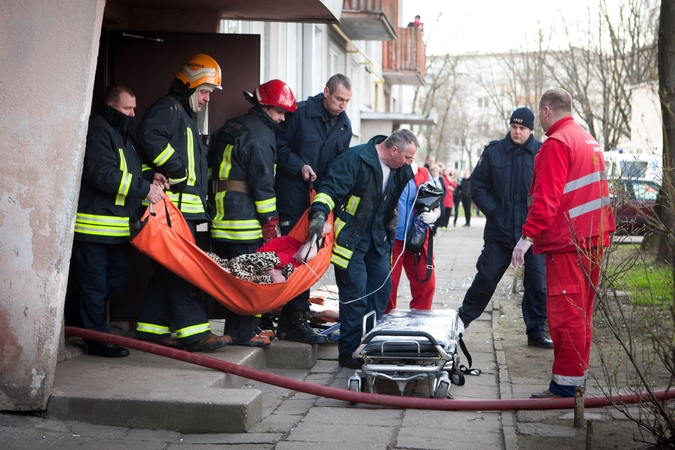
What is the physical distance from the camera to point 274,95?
6637 millimetres

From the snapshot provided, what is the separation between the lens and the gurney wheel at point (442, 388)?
544cm

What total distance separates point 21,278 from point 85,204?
1012 millimetres

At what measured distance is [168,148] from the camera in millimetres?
5953

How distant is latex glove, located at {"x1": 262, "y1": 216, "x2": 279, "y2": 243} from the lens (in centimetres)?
A: 657

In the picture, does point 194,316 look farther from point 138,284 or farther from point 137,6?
point 137,6

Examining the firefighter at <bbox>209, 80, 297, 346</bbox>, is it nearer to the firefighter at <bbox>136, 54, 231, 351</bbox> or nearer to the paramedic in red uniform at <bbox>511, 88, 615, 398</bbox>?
the firefighter at <bbox>136, 54, 231, 351</bbox>

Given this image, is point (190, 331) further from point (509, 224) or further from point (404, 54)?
point (404, 54)

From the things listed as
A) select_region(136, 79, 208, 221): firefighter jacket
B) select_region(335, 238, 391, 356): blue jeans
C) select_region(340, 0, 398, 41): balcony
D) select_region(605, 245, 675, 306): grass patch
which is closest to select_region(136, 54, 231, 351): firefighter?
select_region(136, 79, 208, 221): firefighter jacket

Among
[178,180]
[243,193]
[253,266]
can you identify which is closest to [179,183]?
[178,180]

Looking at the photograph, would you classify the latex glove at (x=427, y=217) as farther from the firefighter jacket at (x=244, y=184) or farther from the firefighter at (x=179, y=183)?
the firefighter at (x=179, y=183)

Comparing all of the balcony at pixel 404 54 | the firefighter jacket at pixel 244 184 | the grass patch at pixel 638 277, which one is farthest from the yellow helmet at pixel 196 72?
the balcony at pixel 404 54

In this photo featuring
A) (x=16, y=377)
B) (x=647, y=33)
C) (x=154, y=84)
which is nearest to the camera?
(x=16, y=377)

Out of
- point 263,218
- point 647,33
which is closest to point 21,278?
point 263,218

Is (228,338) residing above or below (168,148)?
below
